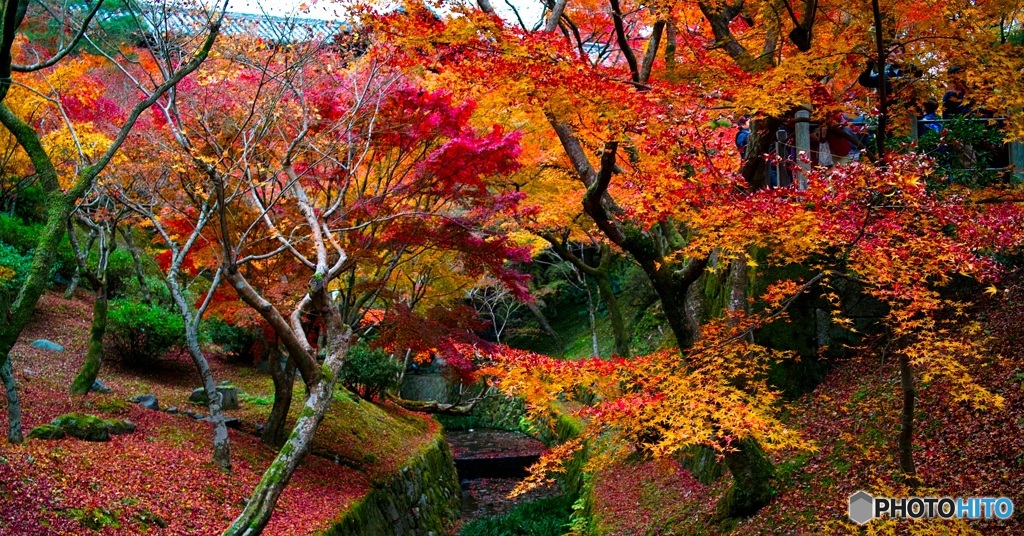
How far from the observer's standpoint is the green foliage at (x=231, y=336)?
1677 centimetres

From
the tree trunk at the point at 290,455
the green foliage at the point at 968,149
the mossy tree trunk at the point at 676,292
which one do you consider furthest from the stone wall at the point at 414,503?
the green foliage at the point at 968,149

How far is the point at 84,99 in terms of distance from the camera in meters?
11.6

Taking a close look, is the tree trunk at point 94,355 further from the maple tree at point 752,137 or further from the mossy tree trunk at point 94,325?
the maple tree at point 752,137

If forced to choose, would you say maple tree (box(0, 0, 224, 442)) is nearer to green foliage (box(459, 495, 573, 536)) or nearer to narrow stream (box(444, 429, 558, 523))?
green foliage (box(459, 495, 573, 536))

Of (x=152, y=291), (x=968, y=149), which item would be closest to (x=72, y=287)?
(x=152, y=291)

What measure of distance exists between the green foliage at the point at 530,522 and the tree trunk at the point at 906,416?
23.2 ft

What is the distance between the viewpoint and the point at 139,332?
13414mm

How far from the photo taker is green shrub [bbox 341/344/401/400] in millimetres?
16038

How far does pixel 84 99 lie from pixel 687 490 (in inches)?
450

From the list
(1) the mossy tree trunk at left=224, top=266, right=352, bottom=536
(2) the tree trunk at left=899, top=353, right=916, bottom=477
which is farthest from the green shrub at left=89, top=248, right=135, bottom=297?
(2) the tree trunk at left=899, top=353, right=916, bottom=477

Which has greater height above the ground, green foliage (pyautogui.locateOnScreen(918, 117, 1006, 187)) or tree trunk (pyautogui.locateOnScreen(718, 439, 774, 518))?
green foliage (pyautogui.locateOnScreen(918, 117, 1006, 187))

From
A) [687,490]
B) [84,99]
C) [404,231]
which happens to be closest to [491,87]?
[404,231]

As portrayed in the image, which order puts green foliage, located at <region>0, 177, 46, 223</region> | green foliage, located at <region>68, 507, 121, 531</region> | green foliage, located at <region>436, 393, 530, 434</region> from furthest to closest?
green foliage, located at <region>436, 393, 530, 434</region>
green foliage, located at <region>0, 177, 46, 223</region>
green foliage, located at <region>68, 507, 121, 531</region>

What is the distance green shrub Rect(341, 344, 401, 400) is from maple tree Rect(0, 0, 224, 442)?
666 centimetres
